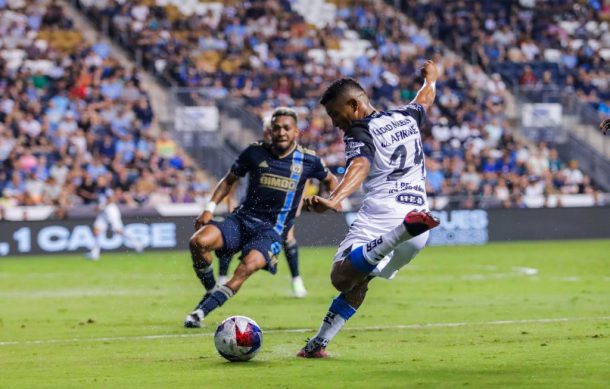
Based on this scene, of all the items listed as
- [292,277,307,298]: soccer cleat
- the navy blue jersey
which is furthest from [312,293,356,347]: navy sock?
[292,277,307,298]: soccer cleat

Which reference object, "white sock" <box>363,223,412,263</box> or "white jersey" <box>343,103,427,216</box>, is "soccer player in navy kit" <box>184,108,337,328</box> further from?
"white sock" <box>363,223,412,263</box>

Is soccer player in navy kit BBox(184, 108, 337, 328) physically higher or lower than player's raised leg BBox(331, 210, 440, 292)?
lower

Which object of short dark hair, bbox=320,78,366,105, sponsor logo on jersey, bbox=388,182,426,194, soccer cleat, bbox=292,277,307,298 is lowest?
soccer cleat, bbox=292,277,307,298

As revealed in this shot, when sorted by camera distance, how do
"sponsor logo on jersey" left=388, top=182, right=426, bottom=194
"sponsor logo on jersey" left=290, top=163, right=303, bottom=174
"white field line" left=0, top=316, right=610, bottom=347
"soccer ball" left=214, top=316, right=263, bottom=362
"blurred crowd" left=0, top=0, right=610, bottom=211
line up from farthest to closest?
"blurred crowd" left=0, top=0, right=610, bottom=211
"sponsor logo on jersey" left=290, top=163, right=303, bottom=174
"white field line" left=0, top=316, right=610, bottom=347
"soccer ball" left=214, top=316, right=263, bottom=362
"sponsor logo on jersey" left=388, top=182, right=426, bottom=194

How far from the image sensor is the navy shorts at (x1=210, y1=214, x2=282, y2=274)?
44.6ft

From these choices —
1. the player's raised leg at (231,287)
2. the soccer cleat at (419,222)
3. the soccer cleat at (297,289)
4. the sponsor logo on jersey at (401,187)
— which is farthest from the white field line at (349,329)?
the soccer cleat at (297,289)

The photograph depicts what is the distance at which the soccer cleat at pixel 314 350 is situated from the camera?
10.6 m

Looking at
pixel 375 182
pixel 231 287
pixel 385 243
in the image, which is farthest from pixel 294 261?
pixel 385 243

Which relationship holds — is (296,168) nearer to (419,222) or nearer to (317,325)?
(317,325)

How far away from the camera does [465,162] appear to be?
3550 cm

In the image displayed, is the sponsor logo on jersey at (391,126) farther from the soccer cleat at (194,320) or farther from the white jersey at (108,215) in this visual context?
the white jersey at (108,215)

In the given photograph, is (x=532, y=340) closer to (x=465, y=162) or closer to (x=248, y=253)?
(x=248, y=253)

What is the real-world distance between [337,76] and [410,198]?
27.7m

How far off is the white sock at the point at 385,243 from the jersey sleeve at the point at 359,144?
24.6 inches
